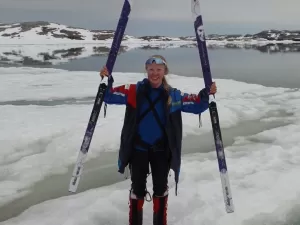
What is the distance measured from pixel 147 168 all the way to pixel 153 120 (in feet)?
1.75

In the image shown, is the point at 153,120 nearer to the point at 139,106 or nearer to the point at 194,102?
the point at 139,106

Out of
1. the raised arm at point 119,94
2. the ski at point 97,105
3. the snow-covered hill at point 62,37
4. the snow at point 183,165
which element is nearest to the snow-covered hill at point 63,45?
the snow-covered hill at point 62,37

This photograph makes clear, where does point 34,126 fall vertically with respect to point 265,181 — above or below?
above

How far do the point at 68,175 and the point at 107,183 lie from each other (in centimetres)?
74

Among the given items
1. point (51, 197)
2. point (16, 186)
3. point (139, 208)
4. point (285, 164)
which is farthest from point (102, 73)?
point (285, 164)

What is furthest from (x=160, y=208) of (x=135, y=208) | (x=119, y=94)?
(x=119, y=94)

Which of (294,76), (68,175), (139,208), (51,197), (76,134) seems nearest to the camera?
(139,208)

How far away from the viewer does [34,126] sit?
8.16 meters

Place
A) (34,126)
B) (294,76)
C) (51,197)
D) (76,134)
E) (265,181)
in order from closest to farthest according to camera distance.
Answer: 1. (51,197)
2. (265,181)
3. (76,134)
4. (34,126)
5. (294,76)

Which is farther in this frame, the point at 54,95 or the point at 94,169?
the point at 54,95

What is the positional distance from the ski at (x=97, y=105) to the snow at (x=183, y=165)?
669mm

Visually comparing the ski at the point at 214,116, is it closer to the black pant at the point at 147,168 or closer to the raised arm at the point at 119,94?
the black pant at the point at 147,168

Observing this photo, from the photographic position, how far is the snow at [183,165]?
→ 4.50 meters

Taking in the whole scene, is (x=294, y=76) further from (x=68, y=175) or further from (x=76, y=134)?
(x=68, y=175)
